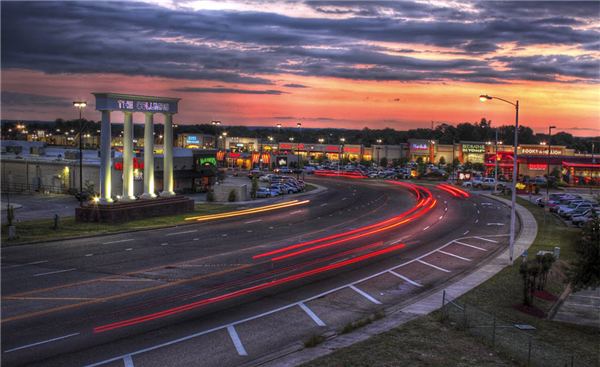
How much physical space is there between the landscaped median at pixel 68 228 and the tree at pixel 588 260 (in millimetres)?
29511

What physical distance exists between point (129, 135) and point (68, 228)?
432 inches

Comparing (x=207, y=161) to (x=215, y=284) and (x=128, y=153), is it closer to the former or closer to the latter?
(x=128, y=153)

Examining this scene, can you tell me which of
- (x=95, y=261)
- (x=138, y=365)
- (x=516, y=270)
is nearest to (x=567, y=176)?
(x=516, y=270)

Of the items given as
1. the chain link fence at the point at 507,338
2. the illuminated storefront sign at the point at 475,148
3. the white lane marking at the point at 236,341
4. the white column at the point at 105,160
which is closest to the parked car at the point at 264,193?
the white column at the point at 105,160

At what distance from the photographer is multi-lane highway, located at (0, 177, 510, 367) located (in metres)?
16.3

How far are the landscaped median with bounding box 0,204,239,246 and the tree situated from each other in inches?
1162

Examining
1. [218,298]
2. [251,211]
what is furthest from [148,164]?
[218,298]

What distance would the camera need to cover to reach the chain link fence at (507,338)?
15336 millimetres

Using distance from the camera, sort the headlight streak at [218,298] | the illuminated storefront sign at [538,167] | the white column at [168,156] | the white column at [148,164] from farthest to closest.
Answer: the illuminated storefront sign at [538,167]
the white column at [168,156]
the white column at [148,164]
the headlight streak at [218,298]

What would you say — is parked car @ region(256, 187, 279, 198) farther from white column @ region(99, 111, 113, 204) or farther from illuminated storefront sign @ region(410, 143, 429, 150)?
illuminated storefront sign @ region(410, 143, 429, 150)

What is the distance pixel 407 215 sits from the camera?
2000 inches

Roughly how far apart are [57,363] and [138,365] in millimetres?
2279

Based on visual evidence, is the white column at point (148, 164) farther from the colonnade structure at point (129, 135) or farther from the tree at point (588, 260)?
the tree at point (588, 260)

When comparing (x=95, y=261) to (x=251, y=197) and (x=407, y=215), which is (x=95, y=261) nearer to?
(x=407, y=215)
